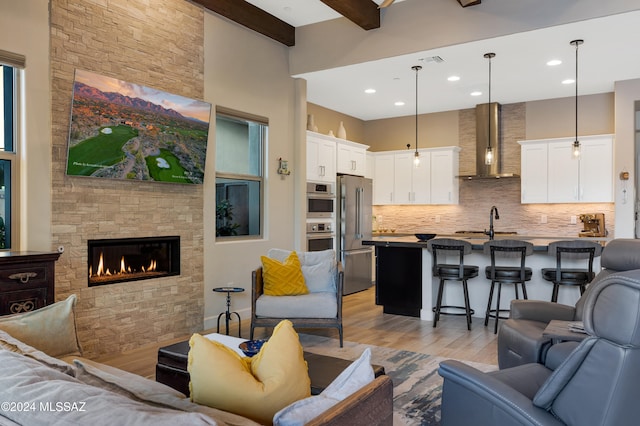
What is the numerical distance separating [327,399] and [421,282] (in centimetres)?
446

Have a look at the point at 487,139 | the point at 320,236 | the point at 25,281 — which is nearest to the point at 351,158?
the point at 320,236

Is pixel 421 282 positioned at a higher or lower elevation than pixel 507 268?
lower

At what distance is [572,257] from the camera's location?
15.6 feet

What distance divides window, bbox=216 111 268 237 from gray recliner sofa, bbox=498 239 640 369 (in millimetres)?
3306

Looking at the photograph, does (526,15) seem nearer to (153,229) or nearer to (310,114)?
(310,114)

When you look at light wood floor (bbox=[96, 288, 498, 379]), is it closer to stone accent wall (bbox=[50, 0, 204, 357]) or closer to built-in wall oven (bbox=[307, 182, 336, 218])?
stone accent wall (bbox=[50, 0, 204, 357])

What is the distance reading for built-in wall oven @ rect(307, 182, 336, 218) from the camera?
22.5 ft

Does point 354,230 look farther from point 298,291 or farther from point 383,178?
point 298,291

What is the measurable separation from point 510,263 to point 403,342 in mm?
1756

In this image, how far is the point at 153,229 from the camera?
15.0 feet

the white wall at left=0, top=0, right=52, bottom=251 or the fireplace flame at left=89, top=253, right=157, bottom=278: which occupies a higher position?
the white wall at left=0, top=0, right=52, bottom=251

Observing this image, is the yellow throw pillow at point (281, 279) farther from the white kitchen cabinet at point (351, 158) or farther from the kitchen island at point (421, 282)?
the white kitchen cabinet at point (351, 158)

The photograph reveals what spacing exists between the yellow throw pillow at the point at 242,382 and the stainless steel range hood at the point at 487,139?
7.01m

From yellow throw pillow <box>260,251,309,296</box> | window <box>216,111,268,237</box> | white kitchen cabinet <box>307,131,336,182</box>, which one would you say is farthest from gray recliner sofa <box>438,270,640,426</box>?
white kitchen cabinet <box>307,131,336,182</box>
